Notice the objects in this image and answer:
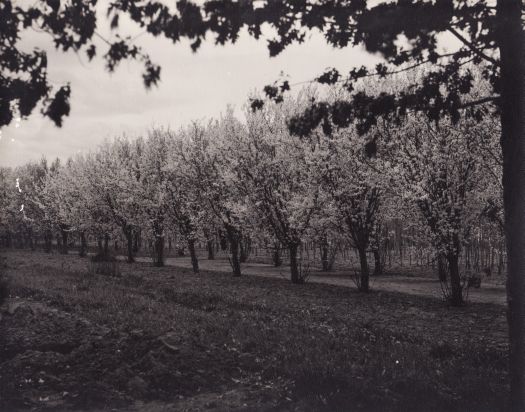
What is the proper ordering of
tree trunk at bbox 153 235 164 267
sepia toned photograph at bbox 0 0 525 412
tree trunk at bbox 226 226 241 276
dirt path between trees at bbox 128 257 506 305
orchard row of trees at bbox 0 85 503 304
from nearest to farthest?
sepia toned photograph at bbox 0 0 525 412 < orchard row of trees at bbox 0 85 503 304 < dirt path between trees at bbox 128 257 506 305 < tree trunk at bbox 226 226 241 276 < tree trunk at bbox 153 235 164 267

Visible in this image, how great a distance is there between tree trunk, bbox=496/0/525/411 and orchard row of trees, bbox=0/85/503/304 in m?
1.45

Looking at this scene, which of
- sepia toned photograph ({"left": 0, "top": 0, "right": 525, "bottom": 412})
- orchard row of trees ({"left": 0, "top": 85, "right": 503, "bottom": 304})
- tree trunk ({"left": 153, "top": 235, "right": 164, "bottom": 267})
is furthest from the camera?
tree trunk ({"left": 153, "top": 235, "right": 164, "bottom": 267})

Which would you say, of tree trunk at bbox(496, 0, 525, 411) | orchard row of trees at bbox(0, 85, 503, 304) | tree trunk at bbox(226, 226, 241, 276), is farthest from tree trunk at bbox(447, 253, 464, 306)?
tree trunk at bbox(226, 226, 241, 276)

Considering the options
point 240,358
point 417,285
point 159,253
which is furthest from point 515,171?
point 159,253

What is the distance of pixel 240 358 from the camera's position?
9.11 m

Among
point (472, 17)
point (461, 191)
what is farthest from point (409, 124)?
point (472, 17)

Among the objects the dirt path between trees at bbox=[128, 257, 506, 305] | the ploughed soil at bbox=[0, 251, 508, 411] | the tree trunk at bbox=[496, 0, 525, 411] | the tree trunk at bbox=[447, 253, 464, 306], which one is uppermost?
the tree trunk at bbox=[496, 0, 525, 411]

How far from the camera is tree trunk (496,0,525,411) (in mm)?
6227

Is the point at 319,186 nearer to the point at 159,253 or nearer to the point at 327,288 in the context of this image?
the point at 327,288

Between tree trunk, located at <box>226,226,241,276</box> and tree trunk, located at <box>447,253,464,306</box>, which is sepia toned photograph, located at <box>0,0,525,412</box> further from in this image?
tree trunk, located at <box>226,226,241,276</box>

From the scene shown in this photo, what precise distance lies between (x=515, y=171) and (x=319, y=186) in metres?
15.8

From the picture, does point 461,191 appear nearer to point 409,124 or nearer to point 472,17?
point 409,124

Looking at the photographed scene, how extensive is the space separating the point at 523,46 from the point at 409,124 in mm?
13005

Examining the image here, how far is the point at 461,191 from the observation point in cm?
1778
